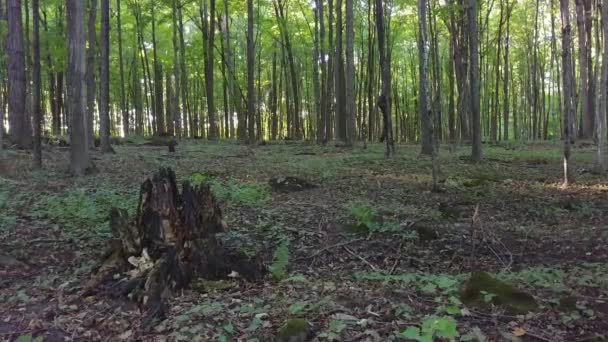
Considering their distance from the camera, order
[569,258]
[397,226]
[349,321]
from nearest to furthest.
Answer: [349,321]
[569,258]
[397,226]

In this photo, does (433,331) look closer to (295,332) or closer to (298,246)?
(295,332)

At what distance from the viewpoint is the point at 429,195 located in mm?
8766

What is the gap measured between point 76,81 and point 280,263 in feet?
21.7

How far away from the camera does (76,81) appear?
9.43 meters

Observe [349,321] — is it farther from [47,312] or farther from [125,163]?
[125,163]

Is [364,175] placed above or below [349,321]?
above

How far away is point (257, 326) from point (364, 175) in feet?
24.7

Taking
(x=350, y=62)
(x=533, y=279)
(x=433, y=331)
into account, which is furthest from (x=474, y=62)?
(x=433, y=331)

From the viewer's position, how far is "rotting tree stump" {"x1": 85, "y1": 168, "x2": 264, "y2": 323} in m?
4.59

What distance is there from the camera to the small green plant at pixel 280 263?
16.2 feet

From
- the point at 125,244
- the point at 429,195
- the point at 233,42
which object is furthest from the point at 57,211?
the point at 233,42

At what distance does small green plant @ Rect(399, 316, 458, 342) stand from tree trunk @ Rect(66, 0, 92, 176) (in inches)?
329

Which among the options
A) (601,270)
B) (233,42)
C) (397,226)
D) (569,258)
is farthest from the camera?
(233,42)

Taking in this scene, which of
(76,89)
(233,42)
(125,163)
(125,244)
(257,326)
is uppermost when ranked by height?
(233,42)
